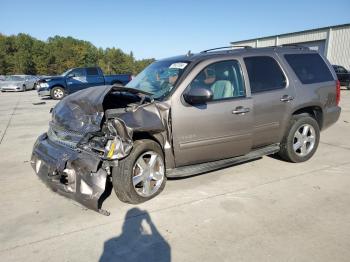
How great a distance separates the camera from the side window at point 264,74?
457 centimetres

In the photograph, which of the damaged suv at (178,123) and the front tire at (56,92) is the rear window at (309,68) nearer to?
the damaged suv at (178,123)

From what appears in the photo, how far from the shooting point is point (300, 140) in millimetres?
5266

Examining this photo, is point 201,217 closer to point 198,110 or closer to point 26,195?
point 198,110

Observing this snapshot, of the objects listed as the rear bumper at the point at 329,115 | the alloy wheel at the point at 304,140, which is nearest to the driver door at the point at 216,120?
the alloy wheel at the point at 304,140

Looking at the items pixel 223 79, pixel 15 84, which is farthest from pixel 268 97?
pixel 15 84

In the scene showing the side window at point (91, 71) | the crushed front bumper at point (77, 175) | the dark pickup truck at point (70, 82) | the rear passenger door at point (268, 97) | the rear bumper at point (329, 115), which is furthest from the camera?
the side window at point (91, 71)

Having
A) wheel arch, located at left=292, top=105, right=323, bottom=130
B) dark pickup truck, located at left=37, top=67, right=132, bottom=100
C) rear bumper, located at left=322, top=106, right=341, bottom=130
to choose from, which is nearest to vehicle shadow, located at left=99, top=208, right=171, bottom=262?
wheel arch, located at left=292, top=105, right=323, bottom=130

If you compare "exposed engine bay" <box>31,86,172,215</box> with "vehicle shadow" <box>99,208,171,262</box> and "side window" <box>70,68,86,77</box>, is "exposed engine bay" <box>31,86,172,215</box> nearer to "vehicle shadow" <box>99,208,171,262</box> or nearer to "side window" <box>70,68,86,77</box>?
"vehicle shadow" <box>99,208,171,262</box>

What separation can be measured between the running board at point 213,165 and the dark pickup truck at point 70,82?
14045mm

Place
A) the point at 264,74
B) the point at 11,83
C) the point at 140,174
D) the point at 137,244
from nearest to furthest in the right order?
the point at 137,244, the point at 140,174, the point at 264,74, the point at 11,83

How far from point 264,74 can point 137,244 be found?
308 cm

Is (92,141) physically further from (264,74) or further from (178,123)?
(264,74)

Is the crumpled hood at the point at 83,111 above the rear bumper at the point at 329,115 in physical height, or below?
above

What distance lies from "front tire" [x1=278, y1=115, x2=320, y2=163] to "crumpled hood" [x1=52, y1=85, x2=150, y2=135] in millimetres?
2494
